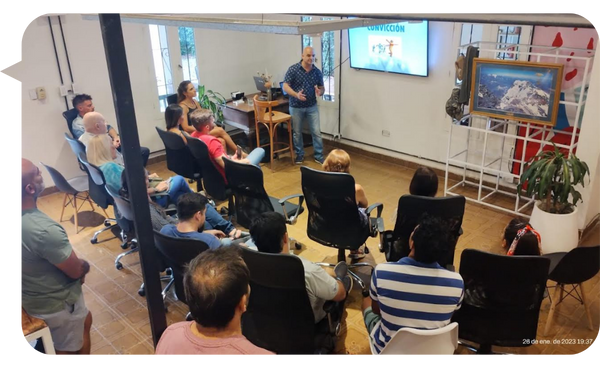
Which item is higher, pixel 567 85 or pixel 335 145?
pixel 567 85

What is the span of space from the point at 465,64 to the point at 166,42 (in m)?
3.90

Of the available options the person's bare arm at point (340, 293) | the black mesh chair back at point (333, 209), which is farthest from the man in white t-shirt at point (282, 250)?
the black mesh chair back at point (333, 209)

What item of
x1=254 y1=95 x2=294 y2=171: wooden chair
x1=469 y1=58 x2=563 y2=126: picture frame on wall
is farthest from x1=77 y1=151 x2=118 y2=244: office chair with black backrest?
x1=469 y1=58 x2=563 y2=126: picture frame on wall

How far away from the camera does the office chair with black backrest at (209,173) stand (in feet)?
15.3

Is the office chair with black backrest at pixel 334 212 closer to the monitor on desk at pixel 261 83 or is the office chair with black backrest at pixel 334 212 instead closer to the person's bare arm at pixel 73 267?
the person's bare arm at pixel 73 267

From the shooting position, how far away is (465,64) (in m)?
4.91

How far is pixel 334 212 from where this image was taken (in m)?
3.63

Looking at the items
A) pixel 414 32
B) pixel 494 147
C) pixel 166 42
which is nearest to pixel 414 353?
pixel 494 147

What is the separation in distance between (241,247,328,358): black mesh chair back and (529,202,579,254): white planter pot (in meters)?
2.54

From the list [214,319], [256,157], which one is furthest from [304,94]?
[214,319]

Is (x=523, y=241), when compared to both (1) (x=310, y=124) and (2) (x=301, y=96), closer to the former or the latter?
(2) (x=301, y=96)

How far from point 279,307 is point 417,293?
72 cm

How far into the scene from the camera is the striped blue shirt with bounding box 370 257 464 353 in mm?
2332

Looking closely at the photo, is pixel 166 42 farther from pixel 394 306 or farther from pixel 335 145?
pixel 394 306
